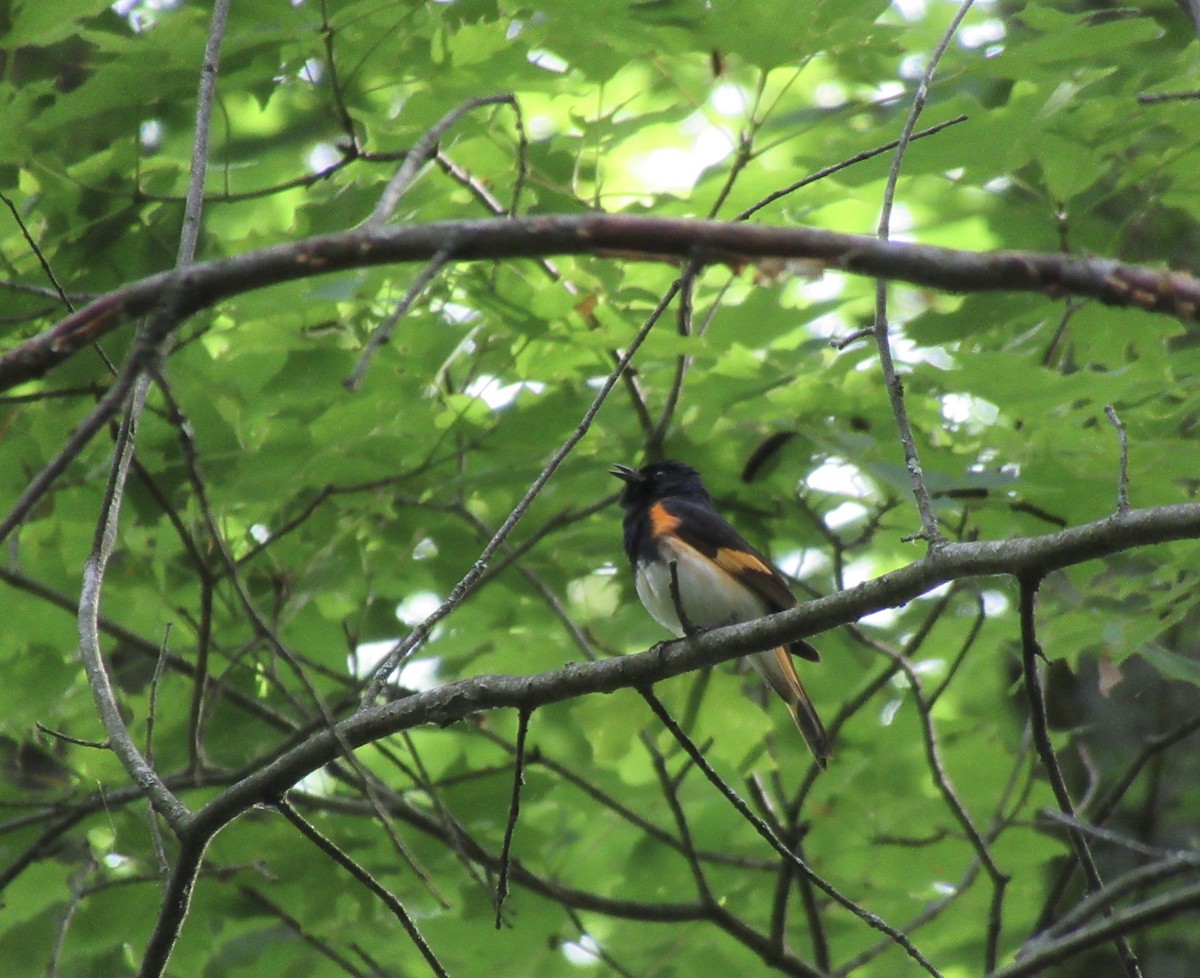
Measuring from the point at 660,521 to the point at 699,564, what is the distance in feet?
1.11

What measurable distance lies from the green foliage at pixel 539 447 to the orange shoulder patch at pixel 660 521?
0.23 m

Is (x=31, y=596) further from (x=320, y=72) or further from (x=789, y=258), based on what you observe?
(x=789, y=258)

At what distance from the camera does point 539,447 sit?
385 cm

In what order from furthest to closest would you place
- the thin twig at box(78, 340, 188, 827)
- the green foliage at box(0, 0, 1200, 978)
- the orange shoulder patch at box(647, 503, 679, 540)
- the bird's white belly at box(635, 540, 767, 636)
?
1. the bird's white belly at box(635, 540, 767, 636)
2. the orange shoulder patch at box(647, 503, 679, 540)
3. the green foliage at box(0, 0, 1200, 978)
4. the thin twig at box(78, 340, 188, 827)

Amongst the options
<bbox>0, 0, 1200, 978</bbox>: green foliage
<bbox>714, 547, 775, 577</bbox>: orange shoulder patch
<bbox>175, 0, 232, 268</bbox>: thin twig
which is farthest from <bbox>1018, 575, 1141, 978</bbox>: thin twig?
<bbox>714, 547, 775, 577</bbox>: orange shoulder patch

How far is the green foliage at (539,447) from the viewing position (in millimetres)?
3316

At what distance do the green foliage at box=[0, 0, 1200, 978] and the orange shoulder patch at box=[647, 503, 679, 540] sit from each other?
0.23 metres

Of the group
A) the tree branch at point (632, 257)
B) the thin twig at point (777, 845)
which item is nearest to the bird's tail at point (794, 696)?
the thin twig at point (777, 845)

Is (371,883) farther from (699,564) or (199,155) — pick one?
(699,564)

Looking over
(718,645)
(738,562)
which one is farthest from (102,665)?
(738,562)

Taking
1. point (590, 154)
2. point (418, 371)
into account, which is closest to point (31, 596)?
point (418, 371)

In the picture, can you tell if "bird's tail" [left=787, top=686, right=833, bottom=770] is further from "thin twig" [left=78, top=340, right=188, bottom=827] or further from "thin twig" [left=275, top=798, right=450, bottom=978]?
"thin twig" [left=78, top=340, right=188, bottom=827]

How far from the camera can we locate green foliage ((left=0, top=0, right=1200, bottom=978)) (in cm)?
332

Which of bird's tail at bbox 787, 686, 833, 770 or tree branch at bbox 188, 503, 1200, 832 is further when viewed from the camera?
bird's tail at bbox 787, 686, 833, 770
